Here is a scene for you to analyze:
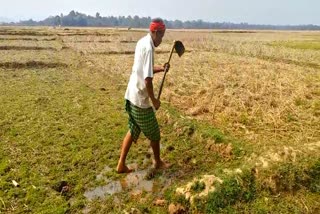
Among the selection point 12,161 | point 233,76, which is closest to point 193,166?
point 12,161

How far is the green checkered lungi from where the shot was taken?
4305 mm

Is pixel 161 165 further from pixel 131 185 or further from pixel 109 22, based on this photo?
pixel 109 22

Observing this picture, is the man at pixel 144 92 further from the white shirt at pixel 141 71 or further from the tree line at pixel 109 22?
the tree line at pixel 109 22

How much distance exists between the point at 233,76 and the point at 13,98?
5469 millimetres

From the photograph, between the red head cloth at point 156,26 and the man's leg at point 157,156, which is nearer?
the red head cloth at point 156,26

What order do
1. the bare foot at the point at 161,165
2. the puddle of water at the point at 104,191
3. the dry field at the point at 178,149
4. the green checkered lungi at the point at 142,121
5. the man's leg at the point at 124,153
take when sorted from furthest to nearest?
the bare foot at the point at 161,165, the man's leg at the point at 124,153, the green checkered lungi at the point at 142,121, the puddle of water at the point at 104,191, the dry field at the point at 178,149

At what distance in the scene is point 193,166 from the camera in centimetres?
475

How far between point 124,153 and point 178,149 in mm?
1087

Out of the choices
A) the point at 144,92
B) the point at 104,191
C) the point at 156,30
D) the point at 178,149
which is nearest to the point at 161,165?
the point at 178,149

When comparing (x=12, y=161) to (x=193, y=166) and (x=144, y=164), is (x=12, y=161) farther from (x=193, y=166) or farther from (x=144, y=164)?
(x=193, y=166)

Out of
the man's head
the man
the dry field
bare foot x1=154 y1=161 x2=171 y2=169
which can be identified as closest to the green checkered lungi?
the man

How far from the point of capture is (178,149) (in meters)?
5.32

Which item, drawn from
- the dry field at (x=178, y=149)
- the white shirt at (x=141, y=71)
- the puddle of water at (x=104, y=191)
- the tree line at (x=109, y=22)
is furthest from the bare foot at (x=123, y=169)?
the tree line at (x=109, y=22)

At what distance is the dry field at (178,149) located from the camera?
388 centimetres
